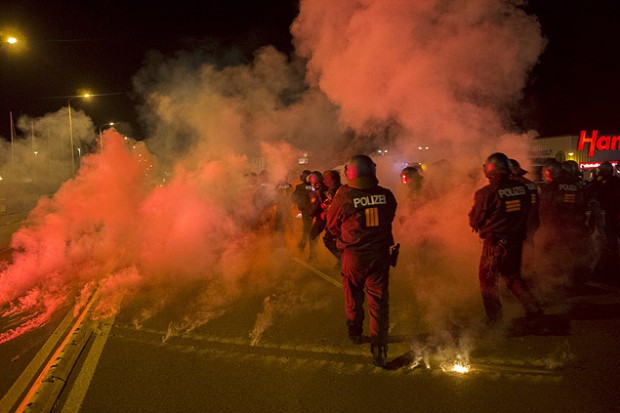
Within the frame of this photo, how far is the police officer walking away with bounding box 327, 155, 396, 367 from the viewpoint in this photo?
159 inches

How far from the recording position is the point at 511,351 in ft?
13.4

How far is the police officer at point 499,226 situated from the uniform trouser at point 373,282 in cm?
112

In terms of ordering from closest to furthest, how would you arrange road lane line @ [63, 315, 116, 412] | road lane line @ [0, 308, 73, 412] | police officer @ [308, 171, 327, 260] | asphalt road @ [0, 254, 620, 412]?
1. asphalt road @ [0, 254, 620, 412]
2. road lane line @ [63, 315, 116, 412]
3. road lane line @ [0, 308, 73, 412]
4. police officer @ [308, 171, 327, 260]

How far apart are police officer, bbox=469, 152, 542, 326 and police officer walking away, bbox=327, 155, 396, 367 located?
101cm

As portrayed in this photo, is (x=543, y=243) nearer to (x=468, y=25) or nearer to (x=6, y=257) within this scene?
(x=468, y=25)

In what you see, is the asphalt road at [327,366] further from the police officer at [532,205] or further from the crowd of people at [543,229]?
the police officer at [532,205]

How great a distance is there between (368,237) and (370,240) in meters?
0.03

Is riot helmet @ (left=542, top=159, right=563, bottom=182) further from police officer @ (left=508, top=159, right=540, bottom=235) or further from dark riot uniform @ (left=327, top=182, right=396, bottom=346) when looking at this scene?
dark riot uniform @ (left=327, top=182, right=396, bottom=346)

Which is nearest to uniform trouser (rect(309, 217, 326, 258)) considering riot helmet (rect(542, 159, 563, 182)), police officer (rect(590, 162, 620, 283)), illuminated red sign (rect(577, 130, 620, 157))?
riot helmet (rect(542, 159, 563, 182))

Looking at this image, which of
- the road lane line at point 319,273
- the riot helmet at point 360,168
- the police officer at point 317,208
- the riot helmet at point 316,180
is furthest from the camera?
the riot helmet at point 316,180

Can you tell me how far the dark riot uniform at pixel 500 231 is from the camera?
448 cm

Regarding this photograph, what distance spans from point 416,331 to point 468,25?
4.88m

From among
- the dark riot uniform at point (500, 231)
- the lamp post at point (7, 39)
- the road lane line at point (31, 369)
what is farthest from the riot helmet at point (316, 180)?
the lamp post at point (7, 39)

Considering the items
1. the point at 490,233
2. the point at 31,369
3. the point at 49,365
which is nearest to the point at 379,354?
the point at 490,233
